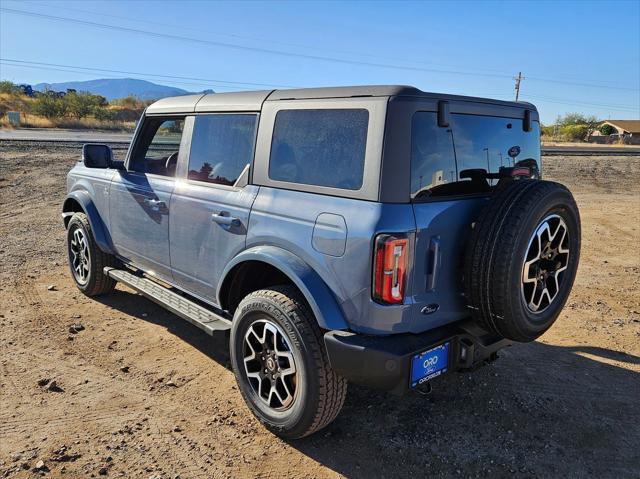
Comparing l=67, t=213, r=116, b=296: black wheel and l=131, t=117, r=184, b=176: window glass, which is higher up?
l=131, t=117, r=184, b=176: window glass

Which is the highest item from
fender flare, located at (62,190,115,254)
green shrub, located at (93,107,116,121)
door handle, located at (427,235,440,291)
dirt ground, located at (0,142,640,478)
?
green shrub, located at (93,107,116,121)

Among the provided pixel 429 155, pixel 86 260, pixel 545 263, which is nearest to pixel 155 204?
pixel 86 260

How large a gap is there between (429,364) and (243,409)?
1.40m

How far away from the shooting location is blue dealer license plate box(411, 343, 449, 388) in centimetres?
261

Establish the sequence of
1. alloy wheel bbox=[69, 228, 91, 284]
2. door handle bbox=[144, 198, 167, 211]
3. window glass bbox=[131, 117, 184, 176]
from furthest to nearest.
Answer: alloy wheel bbox=[69, 228, 91, 284], window glass bbox=[131, 117, 184, 176], door handle bbox=[144, 198, 167, 211]

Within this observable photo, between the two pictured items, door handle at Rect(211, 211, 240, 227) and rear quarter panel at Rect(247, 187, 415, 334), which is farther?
door handle at Rect(211, 211, 240, 227)

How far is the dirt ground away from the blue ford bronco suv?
0.38 meters

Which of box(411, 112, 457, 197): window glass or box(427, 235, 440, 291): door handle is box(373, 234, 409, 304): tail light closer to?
box(427, 235, 440, 291): door handle

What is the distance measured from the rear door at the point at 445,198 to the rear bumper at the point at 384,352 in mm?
109

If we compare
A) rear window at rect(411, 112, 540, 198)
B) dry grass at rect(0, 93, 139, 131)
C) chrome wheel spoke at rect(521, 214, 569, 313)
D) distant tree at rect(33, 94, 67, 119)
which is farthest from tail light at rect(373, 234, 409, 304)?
distant tree at rect(33, 94, 67, 119)

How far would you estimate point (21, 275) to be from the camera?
5852 mm

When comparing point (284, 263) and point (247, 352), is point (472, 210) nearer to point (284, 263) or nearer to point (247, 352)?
point (284, 263)

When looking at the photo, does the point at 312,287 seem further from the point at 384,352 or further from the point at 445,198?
the point at 445,198

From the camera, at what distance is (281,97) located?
10.4 feet
